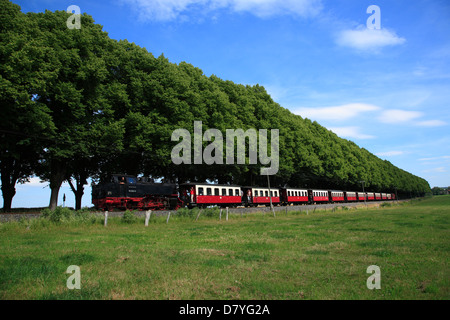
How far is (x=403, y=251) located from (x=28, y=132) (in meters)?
25.6

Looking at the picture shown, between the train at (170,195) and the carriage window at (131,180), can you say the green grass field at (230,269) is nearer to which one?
the train at (170,195)

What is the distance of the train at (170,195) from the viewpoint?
2687 centimetres

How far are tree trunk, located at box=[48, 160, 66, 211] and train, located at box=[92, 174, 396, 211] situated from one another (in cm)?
352

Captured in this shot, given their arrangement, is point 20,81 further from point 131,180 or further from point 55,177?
point 131,180

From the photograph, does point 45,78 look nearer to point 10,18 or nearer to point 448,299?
point 10,18

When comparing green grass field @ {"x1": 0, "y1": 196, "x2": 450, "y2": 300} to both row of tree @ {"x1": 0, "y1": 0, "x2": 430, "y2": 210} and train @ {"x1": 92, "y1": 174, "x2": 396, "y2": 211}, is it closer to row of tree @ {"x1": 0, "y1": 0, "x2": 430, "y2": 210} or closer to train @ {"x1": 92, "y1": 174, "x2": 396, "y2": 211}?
row of tree @ {"x1": 0, "y1": 0, "x2": 430, "y2": 210}

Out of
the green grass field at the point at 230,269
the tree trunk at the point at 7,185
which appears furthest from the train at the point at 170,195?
the green grass field at the point at 230,269

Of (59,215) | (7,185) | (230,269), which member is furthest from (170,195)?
(230,269)

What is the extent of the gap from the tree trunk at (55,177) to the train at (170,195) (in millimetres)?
3524

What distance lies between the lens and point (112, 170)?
31.4 meters

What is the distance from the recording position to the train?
88.2 feet

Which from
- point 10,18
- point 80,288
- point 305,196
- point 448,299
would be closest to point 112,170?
point 10,18

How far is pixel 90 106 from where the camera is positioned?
25.3 meters

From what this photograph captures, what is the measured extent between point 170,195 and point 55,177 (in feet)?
38.8
